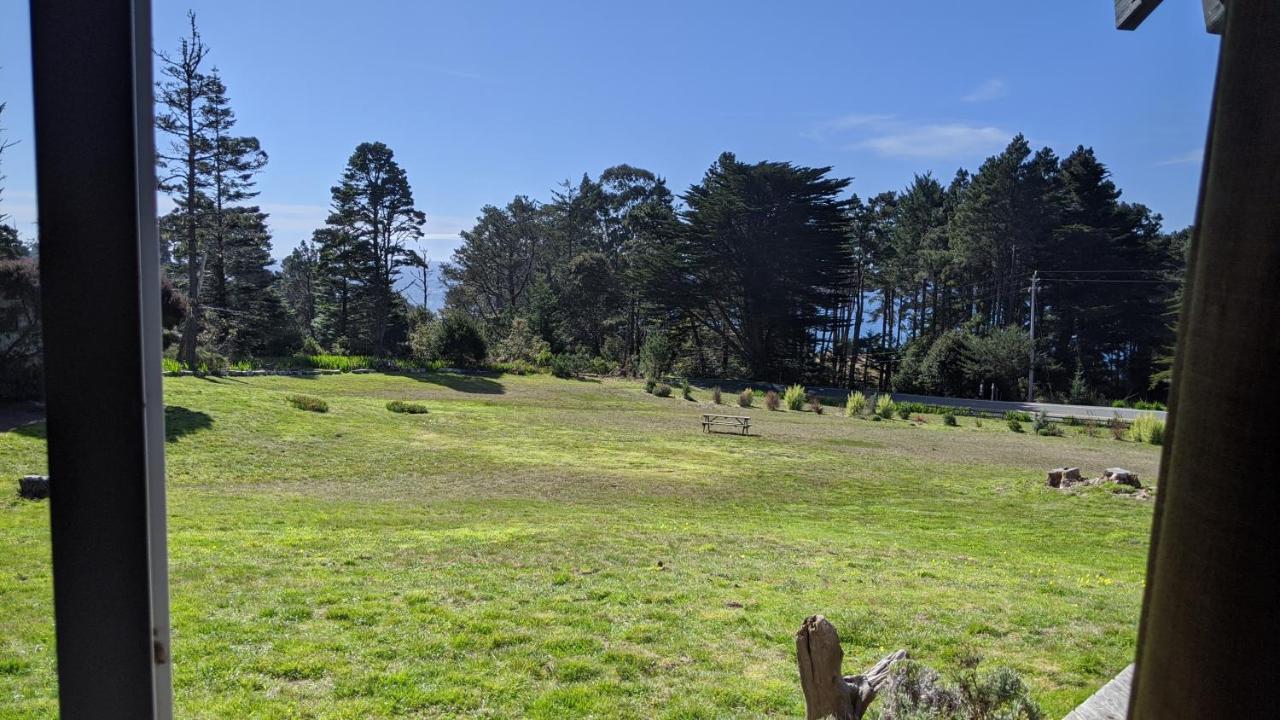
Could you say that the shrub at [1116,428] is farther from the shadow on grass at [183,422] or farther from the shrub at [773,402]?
the shadow on grass at [183,422]

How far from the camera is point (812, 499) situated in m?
9.93

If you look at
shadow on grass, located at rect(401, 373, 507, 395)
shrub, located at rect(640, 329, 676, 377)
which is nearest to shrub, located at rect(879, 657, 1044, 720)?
shadow on grass, located at rect(401, 373, 507, 395)

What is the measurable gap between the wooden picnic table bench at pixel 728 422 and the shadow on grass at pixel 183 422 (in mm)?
10266

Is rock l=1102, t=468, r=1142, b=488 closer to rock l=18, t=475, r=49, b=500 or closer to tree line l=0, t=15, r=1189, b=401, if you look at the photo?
rock l=18, t=475, r=49, b=500

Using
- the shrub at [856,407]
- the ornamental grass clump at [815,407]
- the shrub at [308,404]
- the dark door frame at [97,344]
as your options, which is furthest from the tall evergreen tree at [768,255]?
the dark door frame at [97,344]

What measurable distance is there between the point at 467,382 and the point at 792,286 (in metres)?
16.7

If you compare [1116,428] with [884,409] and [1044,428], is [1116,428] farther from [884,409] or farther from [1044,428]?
[884,409]

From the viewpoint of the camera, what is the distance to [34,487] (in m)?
0.91

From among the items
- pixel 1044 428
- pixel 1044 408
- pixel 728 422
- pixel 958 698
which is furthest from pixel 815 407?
pixel 958 698

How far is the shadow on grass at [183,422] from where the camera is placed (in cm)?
1155

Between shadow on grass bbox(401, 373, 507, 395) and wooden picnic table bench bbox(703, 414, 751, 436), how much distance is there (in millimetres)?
9138

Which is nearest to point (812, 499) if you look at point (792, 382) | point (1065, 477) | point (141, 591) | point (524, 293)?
point (1065, 477)

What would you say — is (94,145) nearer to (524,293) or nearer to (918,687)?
(918,687)

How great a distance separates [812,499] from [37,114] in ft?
32.1
